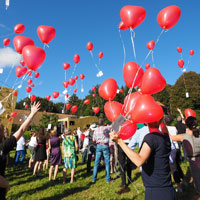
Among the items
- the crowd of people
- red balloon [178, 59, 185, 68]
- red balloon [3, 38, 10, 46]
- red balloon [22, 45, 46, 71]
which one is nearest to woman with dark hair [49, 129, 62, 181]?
the crowd of people

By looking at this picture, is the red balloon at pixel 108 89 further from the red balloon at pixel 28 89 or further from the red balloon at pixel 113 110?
the red balloon at pixel 28 89

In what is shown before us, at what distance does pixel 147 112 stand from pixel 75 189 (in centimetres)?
363

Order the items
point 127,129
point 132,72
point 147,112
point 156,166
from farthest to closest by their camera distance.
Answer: point 132,72
point 127,129
point 147,112
point 156,166

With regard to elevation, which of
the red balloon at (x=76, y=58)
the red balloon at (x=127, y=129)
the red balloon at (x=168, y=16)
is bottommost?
the red balloon at (x=127, y=129)

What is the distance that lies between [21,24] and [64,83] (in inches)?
172

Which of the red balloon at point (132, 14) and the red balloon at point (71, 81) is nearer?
the red balloon at point (132, 14)

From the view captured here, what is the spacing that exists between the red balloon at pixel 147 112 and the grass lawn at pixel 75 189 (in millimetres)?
2122

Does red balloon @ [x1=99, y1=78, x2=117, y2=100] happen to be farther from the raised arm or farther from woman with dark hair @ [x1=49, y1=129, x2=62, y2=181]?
woman with dark hair @ [x1=49, y1=129, x2=62, y2=181]

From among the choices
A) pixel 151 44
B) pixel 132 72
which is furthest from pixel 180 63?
pixel 132 72

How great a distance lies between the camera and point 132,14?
304 centimetres

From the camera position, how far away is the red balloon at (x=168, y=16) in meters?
3.06

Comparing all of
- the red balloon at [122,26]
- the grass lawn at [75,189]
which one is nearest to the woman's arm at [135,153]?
the grass lawn at [75,189]

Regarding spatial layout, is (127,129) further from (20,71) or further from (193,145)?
(20,71)

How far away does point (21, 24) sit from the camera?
192 inches
